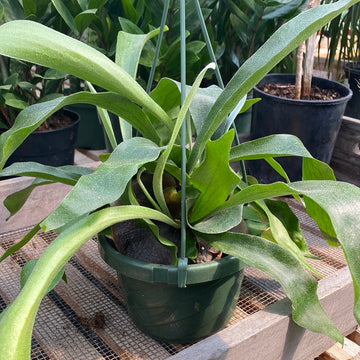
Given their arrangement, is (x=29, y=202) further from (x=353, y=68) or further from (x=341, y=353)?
(x=353, y=68)

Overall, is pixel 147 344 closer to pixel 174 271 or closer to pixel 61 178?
pixel 174 271

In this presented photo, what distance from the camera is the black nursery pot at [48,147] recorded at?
1.34 meters

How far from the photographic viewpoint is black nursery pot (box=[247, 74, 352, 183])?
52.6 inches

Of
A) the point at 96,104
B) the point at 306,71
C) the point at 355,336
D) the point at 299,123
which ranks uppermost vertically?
the point at 96,104

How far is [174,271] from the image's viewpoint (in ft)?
2.18

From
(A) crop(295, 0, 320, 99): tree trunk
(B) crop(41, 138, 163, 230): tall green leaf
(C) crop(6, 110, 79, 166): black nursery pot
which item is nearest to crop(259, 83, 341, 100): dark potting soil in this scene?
(A) crop(295, 0, 320, 99): tree trunk

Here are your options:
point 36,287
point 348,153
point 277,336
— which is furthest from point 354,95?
point 36,287

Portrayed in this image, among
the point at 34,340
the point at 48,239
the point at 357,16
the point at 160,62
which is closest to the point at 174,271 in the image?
the point at 34,340

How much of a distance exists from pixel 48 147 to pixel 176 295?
0.80 metres

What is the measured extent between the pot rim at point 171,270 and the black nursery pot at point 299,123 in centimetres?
74

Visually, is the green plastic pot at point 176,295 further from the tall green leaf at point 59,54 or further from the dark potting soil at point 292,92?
the dark potting soil at point 292,92

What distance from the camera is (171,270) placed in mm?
666

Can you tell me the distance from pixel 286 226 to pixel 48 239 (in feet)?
1.96

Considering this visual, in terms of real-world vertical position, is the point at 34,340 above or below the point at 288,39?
below
